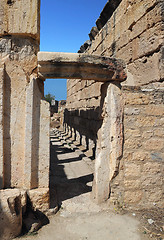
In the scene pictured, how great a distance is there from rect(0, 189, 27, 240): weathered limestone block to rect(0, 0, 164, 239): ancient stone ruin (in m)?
0.01

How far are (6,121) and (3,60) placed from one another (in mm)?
882

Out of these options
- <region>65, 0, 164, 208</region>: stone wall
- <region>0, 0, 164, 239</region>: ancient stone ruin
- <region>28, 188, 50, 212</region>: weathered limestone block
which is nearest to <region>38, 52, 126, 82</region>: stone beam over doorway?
<region>0, 0, 164, 239</region>: ancient stone ruin

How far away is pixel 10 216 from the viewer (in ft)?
7.23

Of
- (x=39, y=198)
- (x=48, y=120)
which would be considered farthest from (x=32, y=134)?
(x=39, y=198)

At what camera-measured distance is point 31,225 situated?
2.43m

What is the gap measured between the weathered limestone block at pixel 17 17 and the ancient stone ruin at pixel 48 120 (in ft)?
0.04

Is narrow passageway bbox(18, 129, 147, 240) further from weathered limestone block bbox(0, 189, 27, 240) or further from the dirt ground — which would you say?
weathered limestone block bbox(0, 189, 27, 240)

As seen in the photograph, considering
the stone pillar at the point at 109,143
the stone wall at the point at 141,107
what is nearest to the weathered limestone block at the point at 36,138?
the stone pillar at the point at 109,143

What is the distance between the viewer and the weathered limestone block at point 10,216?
2186 millimetres

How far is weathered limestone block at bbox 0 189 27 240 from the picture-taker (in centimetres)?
219

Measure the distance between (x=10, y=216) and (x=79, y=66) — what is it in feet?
7.30

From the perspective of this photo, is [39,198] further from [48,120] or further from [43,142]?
[48,120]

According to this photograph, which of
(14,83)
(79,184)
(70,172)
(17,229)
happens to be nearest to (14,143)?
(14,83)

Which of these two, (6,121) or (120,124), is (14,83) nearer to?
(6,121)
